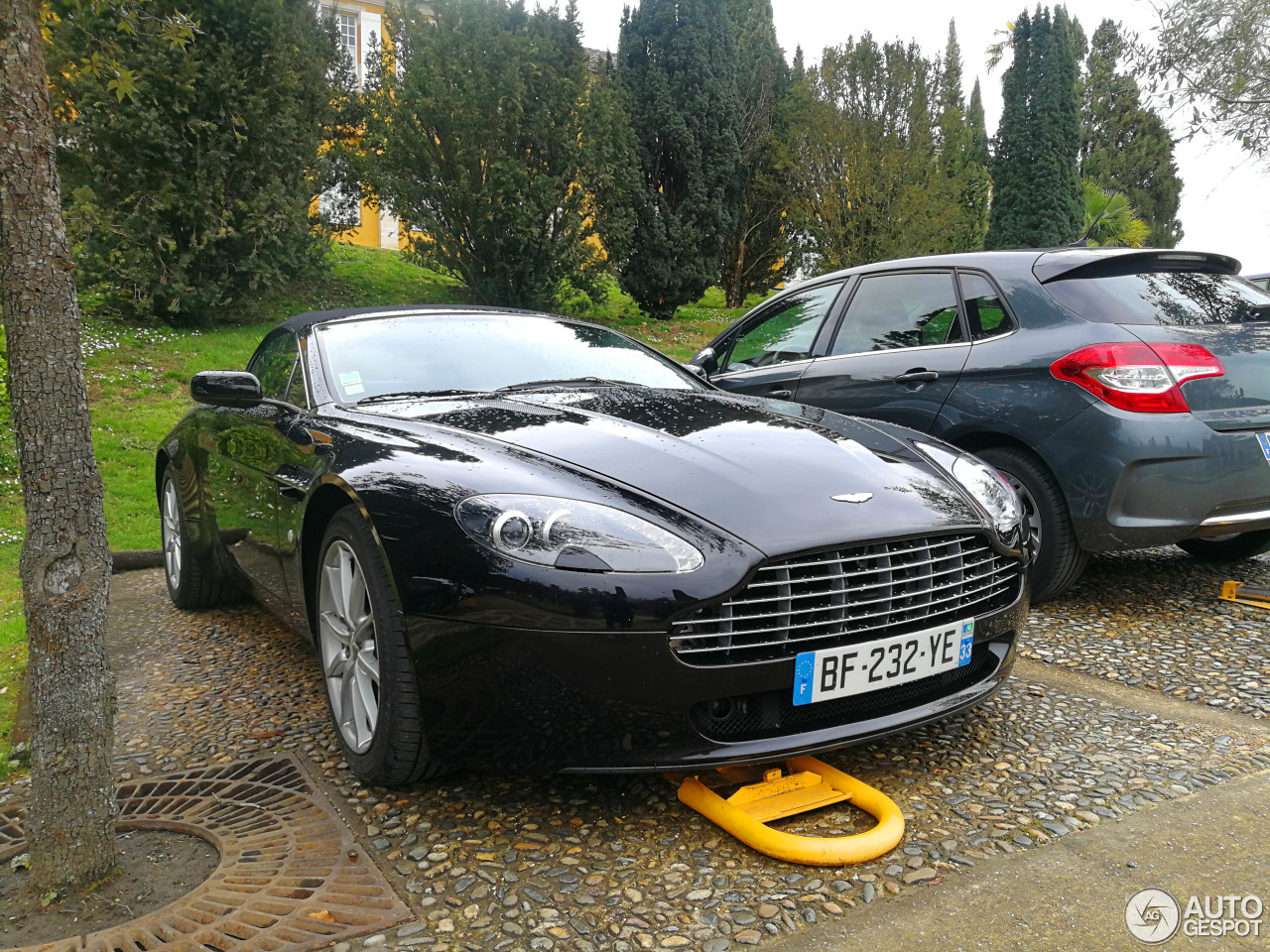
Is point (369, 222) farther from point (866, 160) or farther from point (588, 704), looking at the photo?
point (588, 704)

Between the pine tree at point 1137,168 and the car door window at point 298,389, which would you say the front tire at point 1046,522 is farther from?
the pine tree at point 1137,168

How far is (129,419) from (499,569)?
8.20 m

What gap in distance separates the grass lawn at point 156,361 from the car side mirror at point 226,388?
1305mm

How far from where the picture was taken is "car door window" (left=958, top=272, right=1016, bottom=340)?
14.7ft

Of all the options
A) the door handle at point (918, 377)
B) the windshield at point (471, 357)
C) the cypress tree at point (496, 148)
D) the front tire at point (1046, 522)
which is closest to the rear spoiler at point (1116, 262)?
the door handle at point (918, 377)

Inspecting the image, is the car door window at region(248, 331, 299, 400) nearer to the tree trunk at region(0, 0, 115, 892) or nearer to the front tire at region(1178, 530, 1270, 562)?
the tree trunk at region(0, 0, 115, 892)

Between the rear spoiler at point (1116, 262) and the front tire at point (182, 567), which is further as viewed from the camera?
the front tire at point (182, 567)

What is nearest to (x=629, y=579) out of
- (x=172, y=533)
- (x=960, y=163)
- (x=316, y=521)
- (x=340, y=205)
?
(x=316, y=521)

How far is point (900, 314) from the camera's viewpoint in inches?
197

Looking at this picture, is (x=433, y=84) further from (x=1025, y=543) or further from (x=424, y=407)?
(x=1025, y=543)

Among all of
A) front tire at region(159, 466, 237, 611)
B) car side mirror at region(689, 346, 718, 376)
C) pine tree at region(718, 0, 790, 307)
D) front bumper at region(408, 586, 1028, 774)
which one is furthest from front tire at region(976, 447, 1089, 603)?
pine tree at region(718, 0, 790, 307)

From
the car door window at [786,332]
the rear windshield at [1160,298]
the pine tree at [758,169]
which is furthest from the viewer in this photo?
the pine tree at [758,169]

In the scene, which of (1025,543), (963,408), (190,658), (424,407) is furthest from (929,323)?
(190,658)

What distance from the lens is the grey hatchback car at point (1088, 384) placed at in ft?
13.0
